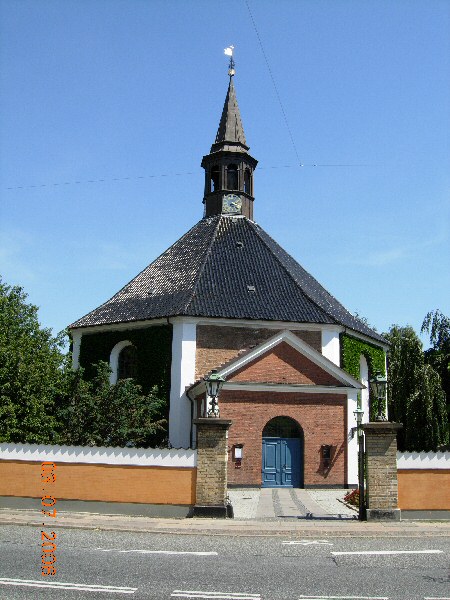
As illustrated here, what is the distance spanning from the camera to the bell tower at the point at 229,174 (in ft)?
110

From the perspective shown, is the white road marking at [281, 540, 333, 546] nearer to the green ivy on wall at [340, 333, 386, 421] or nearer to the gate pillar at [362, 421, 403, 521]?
the gate pillar at [362, 421, 403, 521]

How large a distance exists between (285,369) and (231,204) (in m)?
12.9

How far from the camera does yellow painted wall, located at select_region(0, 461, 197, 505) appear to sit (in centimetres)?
1532

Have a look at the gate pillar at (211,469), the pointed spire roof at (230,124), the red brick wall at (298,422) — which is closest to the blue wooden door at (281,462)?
the red brick wall at (298,422)

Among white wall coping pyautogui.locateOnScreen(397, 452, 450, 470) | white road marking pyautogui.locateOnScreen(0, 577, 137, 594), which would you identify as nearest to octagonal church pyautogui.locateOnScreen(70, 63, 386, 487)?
white wall coping pyautogui.locateOnScreen(397, 452, 450, 470)

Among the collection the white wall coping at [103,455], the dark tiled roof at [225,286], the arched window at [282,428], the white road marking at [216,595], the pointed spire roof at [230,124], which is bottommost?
the white road marking at [216,595]

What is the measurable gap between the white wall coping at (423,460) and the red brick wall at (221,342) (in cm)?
1075

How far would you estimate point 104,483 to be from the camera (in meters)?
15.7

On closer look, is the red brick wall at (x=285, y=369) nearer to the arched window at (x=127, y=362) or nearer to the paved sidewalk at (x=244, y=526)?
the arched window at (x=127, y=362)

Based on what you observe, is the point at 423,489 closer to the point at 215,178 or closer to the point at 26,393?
the point at 26,393

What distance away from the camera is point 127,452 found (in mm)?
15797

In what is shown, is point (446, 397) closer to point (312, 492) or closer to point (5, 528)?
point (312, 492)

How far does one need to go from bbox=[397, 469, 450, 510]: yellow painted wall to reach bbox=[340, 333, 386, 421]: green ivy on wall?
38.0 ft

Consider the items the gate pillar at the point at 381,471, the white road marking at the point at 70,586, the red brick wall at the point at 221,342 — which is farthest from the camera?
the red brick wall at the point at 221,342
